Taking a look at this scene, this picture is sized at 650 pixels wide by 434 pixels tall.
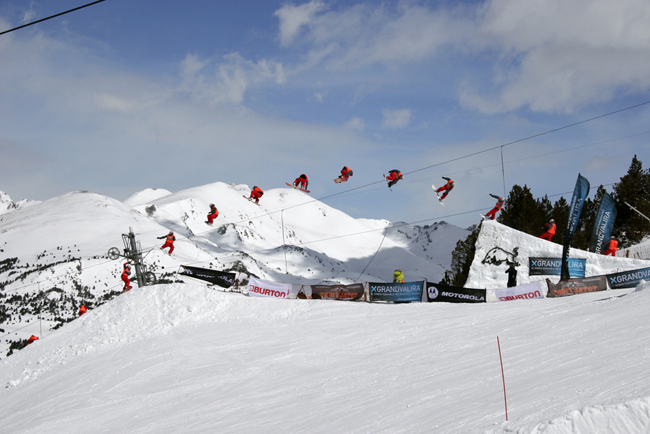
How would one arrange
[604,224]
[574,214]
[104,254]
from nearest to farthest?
1. [574,214]
2. [604,224]
3. [104,254]

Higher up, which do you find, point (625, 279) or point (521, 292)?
point (625, 279)

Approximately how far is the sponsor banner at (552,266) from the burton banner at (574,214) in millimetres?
375

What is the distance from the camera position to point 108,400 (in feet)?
52.3

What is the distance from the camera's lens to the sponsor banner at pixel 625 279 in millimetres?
23556

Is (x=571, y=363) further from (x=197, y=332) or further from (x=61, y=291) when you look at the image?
(x=61, y=291)

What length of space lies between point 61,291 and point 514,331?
60.0 m

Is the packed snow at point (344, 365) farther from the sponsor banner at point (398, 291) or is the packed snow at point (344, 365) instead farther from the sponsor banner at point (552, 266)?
the sponsor banner at point (398, 291)

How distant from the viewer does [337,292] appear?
2628cm

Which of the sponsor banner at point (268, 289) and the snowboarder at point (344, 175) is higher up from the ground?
the snowboarder at point (344, 175)

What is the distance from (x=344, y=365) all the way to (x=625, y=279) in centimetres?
1759

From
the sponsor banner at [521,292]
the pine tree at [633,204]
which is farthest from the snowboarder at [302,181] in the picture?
the pine tree at [633,204]

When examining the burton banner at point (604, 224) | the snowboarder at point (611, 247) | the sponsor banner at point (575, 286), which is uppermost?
the burton banner at point (604, 224)

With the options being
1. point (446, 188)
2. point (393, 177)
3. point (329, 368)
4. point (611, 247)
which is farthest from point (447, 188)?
point (329, 368)

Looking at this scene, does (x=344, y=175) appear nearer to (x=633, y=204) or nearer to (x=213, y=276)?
(x=213, y=276)
